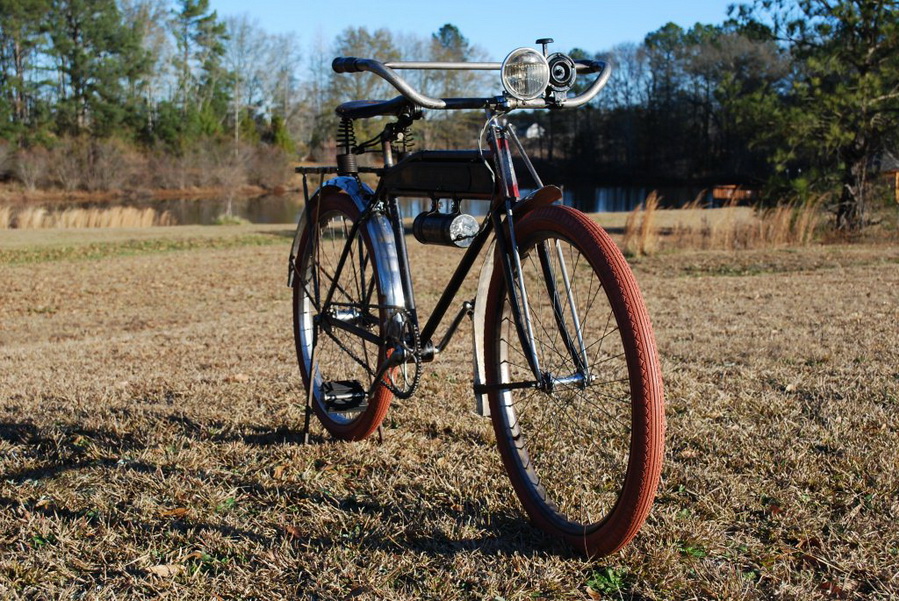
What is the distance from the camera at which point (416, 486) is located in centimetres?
305

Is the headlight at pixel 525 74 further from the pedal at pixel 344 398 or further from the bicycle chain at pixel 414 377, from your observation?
the pedal at pixel 344 398

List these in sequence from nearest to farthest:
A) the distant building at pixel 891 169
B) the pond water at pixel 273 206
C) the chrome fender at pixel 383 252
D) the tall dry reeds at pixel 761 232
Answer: the chrome fender at pixel 383 252 → the tall dry reeds at pixel 761 232 → the distant building at pixel 891 169 → the pond water at pixel 273 206

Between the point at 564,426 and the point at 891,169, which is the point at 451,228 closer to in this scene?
the point at 564,426

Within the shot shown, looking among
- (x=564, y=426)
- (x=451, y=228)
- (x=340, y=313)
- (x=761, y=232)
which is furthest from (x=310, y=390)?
(x=761, y=232)

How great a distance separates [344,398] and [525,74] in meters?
1.54

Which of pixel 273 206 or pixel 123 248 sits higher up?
pixel 273 206

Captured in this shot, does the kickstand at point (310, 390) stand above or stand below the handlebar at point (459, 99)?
below

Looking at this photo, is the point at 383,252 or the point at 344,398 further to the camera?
the point at 344,398

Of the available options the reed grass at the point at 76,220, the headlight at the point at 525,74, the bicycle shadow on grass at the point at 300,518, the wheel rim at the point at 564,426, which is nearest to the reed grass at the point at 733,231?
the wheel rim at the point at 564,426

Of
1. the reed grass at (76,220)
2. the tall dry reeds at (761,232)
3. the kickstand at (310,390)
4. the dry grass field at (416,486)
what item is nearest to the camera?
the dry grass field at (416,486)

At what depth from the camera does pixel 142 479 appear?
10.2 ft

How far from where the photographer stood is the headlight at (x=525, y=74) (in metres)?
2.45

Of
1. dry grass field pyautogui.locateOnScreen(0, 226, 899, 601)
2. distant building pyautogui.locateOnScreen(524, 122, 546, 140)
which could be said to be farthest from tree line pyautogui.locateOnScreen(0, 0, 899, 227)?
dry grass field pyautogui.locateOnScreen(0, 226, 899, 601)

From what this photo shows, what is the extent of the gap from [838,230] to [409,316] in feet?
45.7
